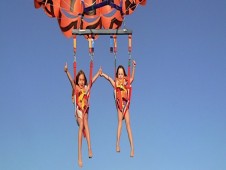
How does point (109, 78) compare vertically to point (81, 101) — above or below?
above

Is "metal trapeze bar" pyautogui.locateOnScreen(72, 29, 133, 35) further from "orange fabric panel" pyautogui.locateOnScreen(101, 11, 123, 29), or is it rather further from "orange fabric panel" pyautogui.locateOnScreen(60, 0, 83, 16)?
"orange fabric panel" pyautogui.locateOnScreen(101, 11, 123, 29)

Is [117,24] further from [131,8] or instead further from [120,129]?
[120,129]

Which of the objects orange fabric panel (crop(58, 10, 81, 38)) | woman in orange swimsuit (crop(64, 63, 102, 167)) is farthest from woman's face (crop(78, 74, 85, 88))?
orange fabric panel (crop(58, 10, 81, 38))

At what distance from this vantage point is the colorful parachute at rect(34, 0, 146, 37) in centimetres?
1733

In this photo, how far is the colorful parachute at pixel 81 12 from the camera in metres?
17.3

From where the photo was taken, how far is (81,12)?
55.8 ft

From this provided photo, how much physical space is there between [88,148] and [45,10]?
4.48m

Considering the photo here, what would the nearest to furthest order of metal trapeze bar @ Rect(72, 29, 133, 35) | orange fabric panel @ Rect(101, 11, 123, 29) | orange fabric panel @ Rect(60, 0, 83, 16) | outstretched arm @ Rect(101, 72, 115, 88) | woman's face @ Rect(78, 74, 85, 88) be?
metal trapeze bar @ Rect(72, 29, 133, 35) → woman's face @ Rect(78, 74, 85, 88) → outstretched arm @ Rect(101, 72, 115, 88) → orange fabric panel @ Rect(60, 0, 83, 16) → orange fabric panel @ Rect(101, 11, 123, 29)

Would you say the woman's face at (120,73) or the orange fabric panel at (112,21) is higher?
the orange fabric panel at (112,21)

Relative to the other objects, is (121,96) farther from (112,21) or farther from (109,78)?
(112,21)

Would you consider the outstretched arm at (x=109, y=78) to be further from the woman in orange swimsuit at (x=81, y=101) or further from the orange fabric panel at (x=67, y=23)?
the orange fabric panel at (x=67, y=23)

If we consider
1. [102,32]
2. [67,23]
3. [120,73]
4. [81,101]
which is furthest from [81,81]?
[67,23]

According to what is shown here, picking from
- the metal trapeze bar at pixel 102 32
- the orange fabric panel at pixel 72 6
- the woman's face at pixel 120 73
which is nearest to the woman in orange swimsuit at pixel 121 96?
the woman's face at pixel 120 73

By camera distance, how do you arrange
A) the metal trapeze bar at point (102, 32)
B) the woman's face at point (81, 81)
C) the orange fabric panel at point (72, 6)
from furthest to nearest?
the orange fabric panel at point (72, 6), the woman's face at point (81, 81), the metal trapeze bar at point (102, 32)
